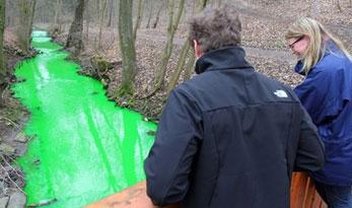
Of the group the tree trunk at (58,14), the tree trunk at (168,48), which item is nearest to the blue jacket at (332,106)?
the tree trunk at (168,48)

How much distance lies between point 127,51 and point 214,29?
12.0m

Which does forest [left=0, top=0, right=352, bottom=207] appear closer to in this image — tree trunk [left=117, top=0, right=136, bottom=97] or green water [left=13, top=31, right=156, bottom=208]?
tree trunk [left=117, top=0, right=136, bottom=97]

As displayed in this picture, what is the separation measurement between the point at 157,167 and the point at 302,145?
78 cm

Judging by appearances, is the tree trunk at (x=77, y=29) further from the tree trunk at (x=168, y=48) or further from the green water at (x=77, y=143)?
the tree trunk at (x=168, y=48)

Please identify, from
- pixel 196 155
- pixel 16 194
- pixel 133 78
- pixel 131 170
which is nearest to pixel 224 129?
pixel 196 155

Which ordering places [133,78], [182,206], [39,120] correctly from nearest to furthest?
[182,206], [39,120], [133,78]

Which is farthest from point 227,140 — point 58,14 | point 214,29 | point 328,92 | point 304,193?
point 58,14

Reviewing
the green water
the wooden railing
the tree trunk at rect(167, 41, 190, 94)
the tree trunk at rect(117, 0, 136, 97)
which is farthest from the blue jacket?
the tree trunk at rect(117, 0, 136, 97)

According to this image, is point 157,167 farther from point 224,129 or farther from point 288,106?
point 288,106

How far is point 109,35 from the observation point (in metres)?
25.5

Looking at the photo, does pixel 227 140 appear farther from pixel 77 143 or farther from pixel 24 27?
pixel 24 27

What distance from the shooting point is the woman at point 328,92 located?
106 inches

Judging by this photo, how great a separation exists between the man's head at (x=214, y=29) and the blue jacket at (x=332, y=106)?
813 mm

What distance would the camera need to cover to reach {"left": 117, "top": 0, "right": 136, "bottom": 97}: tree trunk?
1376cm
